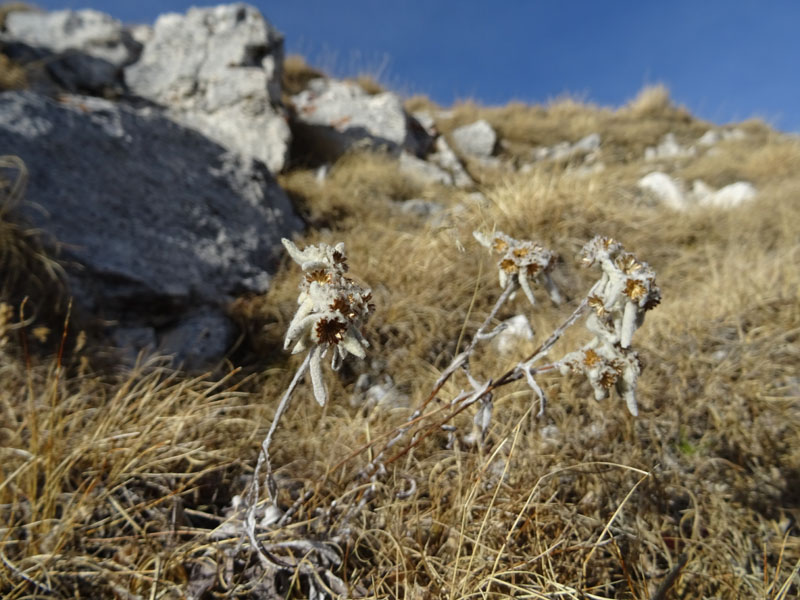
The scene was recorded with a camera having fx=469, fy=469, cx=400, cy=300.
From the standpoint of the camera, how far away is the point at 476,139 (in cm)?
701

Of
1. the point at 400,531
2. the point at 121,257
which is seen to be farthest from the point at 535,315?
the point at 121,257

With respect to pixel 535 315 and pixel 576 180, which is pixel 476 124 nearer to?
pixel 576 180

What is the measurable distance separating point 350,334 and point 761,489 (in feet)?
5.67

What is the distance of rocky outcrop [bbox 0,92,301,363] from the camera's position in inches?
98.6

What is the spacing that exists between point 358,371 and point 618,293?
5.32ft

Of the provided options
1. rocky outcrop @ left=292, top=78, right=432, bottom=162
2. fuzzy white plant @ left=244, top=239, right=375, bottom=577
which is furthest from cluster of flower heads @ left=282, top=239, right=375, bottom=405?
rocky outcrop @ left=292, top=78, right=432, bottom=162

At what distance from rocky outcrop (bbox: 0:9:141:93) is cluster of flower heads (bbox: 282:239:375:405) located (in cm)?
520

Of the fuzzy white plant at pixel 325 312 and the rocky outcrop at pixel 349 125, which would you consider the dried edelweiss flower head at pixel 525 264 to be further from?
the rocky outcrop at pixel 349 125

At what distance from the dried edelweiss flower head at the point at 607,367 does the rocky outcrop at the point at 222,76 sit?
13.3 feet

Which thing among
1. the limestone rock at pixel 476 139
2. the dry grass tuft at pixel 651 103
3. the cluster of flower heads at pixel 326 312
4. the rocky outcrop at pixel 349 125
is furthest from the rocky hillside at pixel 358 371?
the dry grass tuft at pixel 651 103

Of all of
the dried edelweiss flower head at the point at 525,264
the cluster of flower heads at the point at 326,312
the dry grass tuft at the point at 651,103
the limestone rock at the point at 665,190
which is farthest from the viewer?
the dry grass tuft at the point at 651,103

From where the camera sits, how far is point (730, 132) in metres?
8.46

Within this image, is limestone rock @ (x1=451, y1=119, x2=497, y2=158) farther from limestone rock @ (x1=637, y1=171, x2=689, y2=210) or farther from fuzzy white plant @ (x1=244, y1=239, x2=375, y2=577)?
fuzzy white plant @ (x1=244, y1=239, x2=375, y2=577)

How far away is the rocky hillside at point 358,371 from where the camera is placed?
1264 millimetres
